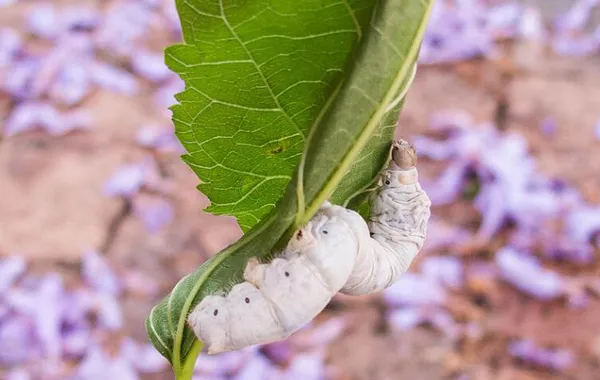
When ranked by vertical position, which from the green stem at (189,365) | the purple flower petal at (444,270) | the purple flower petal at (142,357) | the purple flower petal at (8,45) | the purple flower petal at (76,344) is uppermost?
the green stem at (189,365)

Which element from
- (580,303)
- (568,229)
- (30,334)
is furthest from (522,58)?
(30,334)

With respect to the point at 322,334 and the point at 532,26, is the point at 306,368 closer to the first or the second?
the point at 322,334

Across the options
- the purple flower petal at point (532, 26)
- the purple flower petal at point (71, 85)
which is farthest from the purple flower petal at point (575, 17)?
the purple flower petal at point (71, 85)

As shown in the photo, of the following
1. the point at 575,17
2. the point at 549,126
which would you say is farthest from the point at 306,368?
the point at 575,17

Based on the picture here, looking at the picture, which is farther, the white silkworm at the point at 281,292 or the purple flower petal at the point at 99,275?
the purple flower petal at the point at 99,275

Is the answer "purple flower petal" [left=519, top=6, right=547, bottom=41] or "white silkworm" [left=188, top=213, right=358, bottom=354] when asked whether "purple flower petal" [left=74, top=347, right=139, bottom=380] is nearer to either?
"white silkworm" [left=188, top=213, right=358, bottom=354]

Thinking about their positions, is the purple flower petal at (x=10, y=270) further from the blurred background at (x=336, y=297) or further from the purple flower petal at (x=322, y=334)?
the purple flower petal at (x=322, y=334)

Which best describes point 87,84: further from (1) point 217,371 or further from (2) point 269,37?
(2) point 269,37
